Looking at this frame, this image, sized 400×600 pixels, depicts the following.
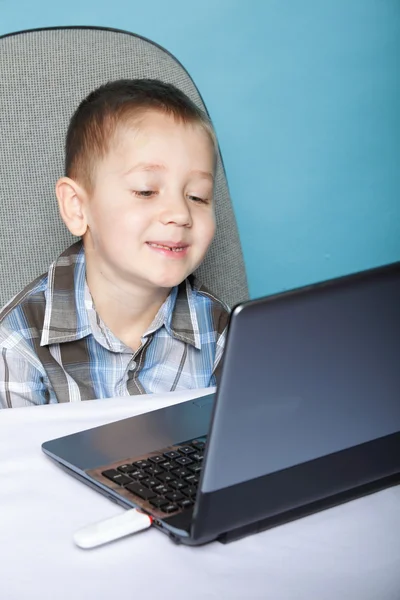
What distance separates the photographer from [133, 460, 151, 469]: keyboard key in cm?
65

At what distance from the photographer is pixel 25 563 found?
21.5 inches

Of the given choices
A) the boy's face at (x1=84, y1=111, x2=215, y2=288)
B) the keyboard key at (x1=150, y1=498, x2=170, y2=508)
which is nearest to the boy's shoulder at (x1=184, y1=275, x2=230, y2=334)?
the boy's face at (x1=84, y1=111, x2=215, y2=288)

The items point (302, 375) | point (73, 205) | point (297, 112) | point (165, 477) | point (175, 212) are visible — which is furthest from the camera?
point (297, 112)

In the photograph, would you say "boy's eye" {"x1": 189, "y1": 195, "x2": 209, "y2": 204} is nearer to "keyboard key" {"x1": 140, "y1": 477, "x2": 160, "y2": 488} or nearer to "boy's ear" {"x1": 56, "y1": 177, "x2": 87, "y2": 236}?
"boy's ear" {"x1": 56, "y1": 177, "x2": 87, "y2": 236}

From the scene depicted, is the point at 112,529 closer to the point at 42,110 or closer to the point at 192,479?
the point at 192,479

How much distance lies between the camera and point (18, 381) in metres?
1.07

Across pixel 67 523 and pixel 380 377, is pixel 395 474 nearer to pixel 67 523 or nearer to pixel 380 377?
pixel 380 377

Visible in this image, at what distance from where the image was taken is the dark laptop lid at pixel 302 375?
0.50m

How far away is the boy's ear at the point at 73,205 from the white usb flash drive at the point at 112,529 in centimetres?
63

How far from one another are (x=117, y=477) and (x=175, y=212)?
0.47m

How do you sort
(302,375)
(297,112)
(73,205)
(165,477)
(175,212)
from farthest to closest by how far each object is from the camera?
1. (297,112)
2. (73,205)
3. (175,212)
4. (165,477)
5. (302,375)

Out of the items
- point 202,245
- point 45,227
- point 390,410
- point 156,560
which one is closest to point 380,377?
point 390,410

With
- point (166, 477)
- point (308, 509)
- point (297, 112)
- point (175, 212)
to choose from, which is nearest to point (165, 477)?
point (166, 477)

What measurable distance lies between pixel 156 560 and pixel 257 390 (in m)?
0.13
